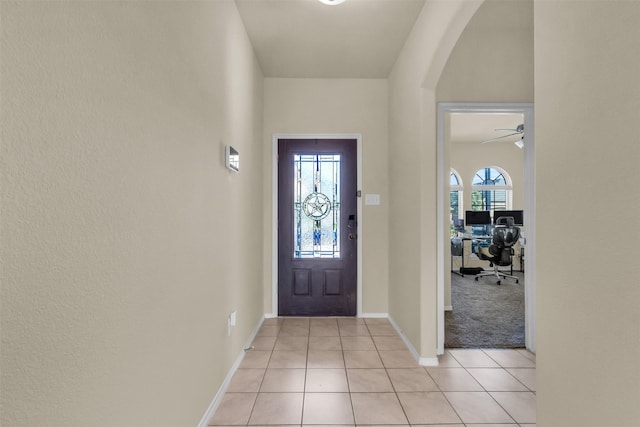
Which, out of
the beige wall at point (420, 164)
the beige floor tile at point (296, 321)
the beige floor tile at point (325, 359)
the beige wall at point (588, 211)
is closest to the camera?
the beige wall at point (588, 211)

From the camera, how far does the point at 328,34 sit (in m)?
2.86

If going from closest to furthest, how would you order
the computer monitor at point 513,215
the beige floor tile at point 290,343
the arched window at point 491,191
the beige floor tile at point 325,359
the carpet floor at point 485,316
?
the beige floor tile at point 325,359, the beige floor tile at point 290,343, the carpet floor at point 485,316, the computer monitor at point 513,215, the arched window at point 491,191

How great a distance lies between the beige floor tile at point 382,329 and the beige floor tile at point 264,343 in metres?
0.96

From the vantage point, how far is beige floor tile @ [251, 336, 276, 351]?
2.85 meters

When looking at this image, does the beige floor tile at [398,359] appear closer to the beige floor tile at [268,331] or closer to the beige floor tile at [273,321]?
the beige floor tile at [268,331]

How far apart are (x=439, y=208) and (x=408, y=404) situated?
4.63 feet

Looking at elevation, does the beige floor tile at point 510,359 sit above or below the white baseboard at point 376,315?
below

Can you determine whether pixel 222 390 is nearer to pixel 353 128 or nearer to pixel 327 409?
pixel 327 409

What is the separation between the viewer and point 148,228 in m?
1.17

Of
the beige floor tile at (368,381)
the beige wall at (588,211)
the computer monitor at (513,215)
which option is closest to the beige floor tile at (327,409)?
the beige floor tile at (368,381)

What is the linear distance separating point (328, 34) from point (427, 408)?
2861 millimetres

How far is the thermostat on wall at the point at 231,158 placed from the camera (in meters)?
2.20

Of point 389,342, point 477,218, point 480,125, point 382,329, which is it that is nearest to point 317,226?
point 382,329

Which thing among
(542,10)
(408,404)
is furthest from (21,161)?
(408,404)
